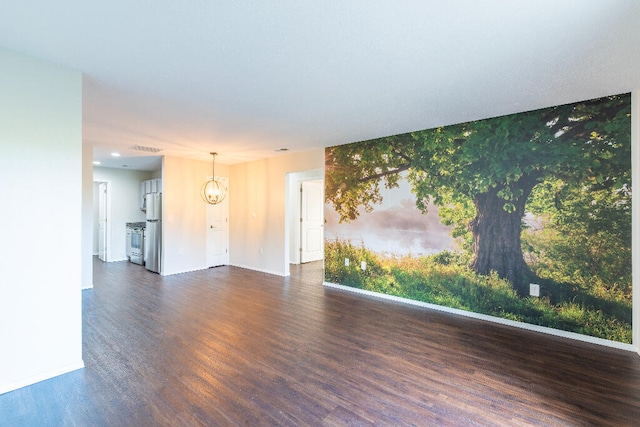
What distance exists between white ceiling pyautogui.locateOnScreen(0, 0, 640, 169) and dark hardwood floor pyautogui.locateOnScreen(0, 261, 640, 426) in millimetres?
2394

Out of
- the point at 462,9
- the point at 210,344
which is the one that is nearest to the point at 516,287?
the point at 462,9

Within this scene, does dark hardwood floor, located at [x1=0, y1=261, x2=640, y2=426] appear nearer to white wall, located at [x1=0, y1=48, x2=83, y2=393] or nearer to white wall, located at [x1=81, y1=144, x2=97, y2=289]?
white wall, located at [x1=0, y1=48, x2=83, y2=393]

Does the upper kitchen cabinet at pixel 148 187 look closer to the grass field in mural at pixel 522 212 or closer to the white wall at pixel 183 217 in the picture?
the white wall at pixel 183 217

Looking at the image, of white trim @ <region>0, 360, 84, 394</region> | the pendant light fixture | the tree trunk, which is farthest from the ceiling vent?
the tree trunk

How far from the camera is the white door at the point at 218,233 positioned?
674 centimetres

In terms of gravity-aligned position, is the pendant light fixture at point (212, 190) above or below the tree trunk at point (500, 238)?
above

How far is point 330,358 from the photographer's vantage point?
2617 millimetres

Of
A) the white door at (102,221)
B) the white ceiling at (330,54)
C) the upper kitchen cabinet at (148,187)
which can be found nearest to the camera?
the white ceiling at (330,54)

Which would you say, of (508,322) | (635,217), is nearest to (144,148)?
(508,322)

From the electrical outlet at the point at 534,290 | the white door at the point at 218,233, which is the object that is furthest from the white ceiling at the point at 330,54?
the white door at the point at 218,233

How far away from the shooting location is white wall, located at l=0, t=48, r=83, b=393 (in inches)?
81.7

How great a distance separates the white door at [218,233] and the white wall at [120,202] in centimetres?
274

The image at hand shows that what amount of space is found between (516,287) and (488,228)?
2.39 feet

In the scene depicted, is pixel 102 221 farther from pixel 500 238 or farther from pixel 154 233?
pixel 500 238
